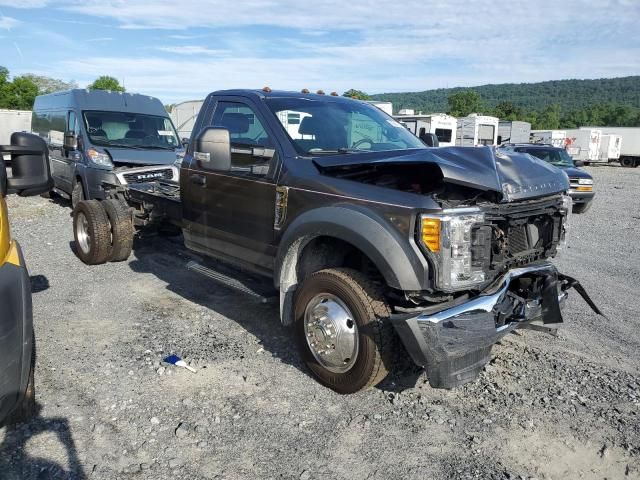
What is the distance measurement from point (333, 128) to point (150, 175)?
433cm

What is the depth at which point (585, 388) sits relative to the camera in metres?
3.93

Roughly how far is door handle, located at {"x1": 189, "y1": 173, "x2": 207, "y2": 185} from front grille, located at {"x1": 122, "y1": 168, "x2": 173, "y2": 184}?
119 inches

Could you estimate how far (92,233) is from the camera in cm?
681

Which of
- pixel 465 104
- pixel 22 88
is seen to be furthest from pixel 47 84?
pixel 465 104

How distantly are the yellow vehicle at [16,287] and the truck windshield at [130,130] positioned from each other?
7.34m

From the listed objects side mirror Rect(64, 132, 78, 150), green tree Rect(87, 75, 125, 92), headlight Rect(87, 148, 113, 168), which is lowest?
headlight Rect(87, 148, 113, 168)

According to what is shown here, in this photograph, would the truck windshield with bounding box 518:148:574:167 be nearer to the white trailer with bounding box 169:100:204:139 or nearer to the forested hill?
the white trailer with bounding box 169:100:204:139

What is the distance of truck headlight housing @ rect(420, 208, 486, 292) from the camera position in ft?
10.5

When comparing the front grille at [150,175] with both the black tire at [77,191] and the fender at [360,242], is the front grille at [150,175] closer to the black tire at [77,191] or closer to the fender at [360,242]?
the black tire at [77,191]

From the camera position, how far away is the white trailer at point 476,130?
28328mm

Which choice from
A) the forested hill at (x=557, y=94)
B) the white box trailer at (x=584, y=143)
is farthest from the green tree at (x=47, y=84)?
the forested hill at (x=557, y=94)

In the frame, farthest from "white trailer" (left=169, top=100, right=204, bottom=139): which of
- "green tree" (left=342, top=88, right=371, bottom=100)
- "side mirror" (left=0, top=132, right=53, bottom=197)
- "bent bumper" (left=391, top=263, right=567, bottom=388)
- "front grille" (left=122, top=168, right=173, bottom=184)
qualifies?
"bent bumper" (left=391, top=263, right=567, bottom=388)

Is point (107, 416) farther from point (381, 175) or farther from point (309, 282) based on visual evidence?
point (381, 175)

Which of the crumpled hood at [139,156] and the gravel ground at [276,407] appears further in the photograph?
the crumpled hood at [139,156]
